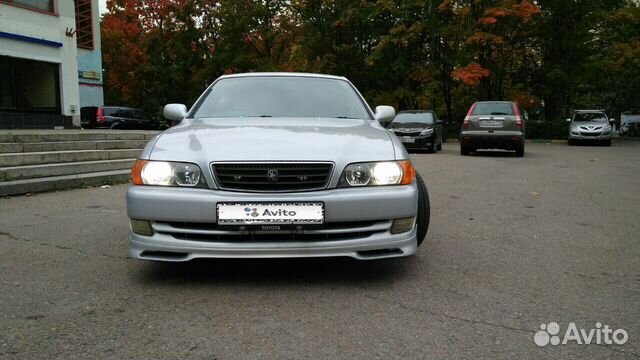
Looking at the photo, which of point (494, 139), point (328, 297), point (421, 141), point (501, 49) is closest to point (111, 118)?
point (421, 141)

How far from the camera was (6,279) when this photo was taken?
375 cm

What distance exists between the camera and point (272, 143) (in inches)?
139

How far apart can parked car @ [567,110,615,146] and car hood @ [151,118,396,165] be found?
22687mm

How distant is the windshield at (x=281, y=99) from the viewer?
15.3 feet

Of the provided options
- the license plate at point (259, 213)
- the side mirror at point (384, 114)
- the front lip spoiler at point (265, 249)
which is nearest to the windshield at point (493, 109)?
the side mirror at point (384, 114)

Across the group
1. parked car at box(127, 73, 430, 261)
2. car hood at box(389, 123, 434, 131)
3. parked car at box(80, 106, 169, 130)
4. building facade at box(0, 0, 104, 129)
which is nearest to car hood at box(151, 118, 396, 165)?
parked car at box(127, 73, 430, 261)

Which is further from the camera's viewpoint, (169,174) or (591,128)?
(591,128)

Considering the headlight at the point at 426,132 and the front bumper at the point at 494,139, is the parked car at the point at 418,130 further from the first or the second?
the front bumper at the point at 494,139

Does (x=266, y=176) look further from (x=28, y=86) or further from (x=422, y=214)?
(x=28, y=86)

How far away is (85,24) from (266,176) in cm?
2563

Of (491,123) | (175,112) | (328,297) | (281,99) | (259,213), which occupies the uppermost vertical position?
(281,99)

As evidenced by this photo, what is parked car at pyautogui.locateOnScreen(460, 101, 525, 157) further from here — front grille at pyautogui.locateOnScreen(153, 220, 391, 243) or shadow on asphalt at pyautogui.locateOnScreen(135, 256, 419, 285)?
front grille at pyautogui.locateOnScreen(153, 220, 391, 243)

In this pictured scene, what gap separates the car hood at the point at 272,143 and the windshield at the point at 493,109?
13179mm

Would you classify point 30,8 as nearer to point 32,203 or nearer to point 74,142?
point 74,142
